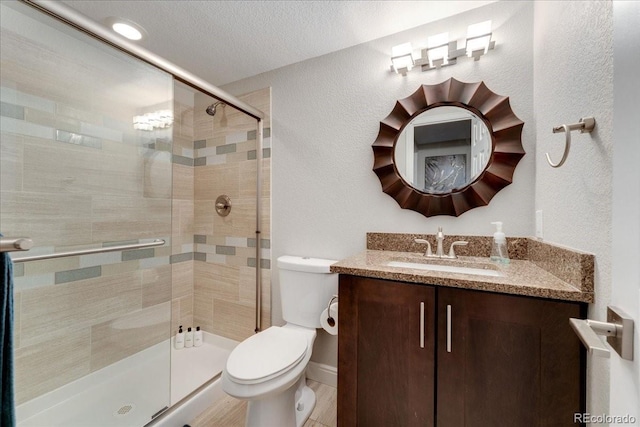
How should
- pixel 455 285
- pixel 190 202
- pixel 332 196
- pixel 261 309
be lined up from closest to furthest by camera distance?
pixel 455 285
pixel 332 196
pixel 261 309
pixel 190 202

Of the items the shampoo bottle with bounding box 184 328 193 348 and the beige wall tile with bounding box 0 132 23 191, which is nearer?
the beige wall tile with bounding box 0 132 23 191

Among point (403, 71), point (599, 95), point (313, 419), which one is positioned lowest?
point (313, 419)

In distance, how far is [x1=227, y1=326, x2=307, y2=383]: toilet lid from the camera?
3.68 feet

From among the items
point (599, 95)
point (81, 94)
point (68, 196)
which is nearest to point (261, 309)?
point (68, 196)

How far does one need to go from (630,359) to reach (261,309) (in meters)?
1.92

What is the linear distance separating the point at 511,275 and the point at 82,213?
2.04 meters

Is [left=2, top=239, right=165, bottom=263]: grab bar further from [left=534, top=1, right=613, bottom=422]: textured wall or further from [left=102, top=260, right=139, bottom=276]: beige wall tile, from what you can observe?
[left=534, top=1, right=613, bottom=422]: textured wall

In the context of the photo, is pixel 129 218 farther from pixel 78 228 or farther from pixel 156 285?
pixel 156 285

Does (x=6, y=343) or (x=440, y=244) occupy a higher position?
(x=440, y=244)

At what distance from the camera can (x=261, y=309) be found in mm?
1998

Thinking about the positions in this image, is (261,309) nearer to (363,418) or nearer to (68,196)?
(363,418)

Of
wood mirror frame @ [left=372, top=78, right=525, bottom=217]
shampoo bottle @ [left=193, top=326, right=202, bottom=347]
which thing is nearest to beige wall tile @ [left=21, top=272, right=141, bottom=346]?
shampoo bottle @ [left=193, top=326, right=202, bottom=347]
